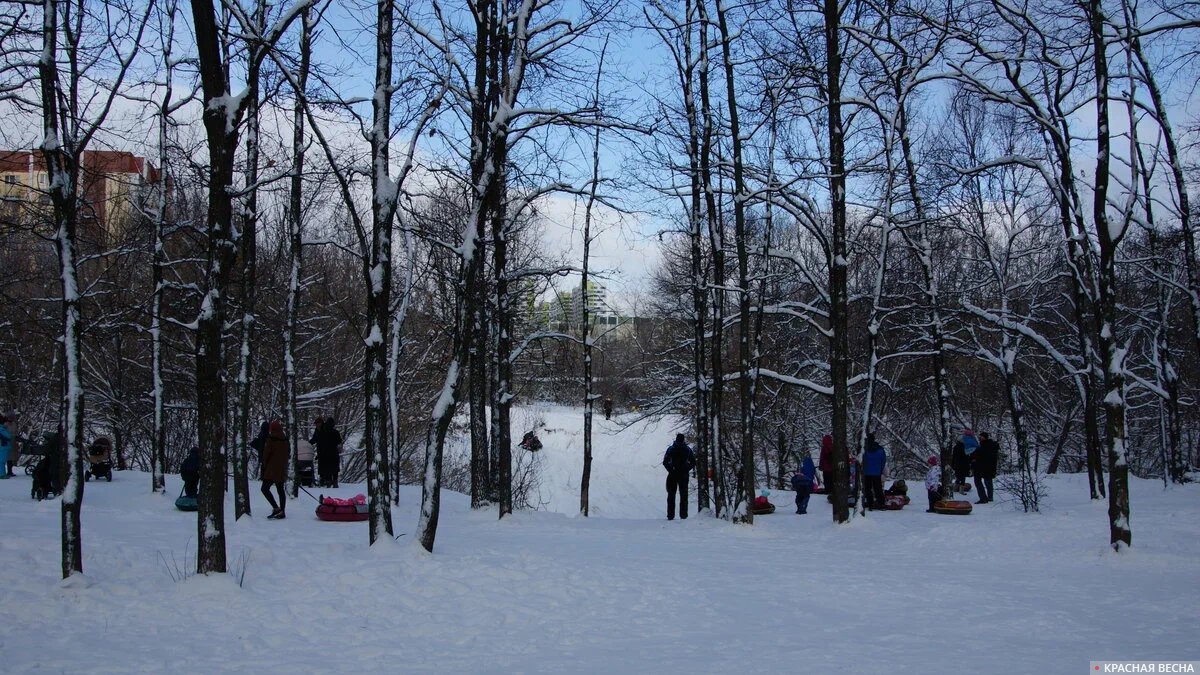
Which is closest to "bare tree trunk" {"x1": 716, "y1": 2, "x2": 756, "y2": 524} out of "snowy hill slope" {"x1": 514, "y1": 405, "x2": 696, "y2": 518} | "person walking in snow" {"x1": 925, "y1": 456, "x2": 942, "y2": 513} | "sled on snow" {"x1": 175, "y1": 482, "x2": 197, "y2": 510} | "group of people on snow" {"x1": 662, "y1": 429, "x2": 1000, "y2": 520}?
"group of people on snow" {"x1": 662, "y1": 429, "x2": 1000, "y2": 520}

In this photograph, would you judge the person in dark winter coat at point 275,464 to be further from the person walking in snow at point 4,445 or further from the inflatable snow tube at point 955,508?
the inflatable snow tube at point 955,508

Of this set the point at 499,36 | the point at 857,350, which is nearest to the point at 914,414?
the point at 857,350

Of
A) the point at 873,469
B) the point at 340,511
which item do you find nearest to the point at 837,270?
the point at 873,469

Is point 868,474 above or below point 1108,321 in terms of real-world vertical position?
below

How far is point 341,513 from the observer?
15.4 m

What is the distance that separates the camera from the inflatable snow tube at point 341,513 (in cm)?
1531

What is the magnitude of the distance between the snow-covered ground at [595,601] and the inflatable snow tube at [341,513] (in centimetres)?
92

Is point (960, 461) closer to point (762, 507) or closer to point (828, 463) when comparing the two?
point (828, 463)

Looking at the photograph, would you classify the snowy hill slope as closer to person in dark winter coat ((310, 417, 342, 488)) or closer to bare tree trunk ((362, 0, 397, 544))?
person in dark winter coat ((310, 417, 342, 488))

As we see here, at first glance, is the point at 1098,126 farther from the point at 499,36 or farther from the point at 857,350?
the point at 857,350

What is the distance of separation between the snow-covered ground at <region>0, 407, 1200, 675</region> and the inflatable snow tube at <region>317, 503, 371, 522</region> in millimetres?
915

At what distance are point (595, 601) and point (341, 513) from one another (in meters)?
8.40

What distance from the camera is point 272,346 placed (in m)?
29.5

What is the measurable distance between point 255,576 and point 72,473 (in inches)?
78.5
